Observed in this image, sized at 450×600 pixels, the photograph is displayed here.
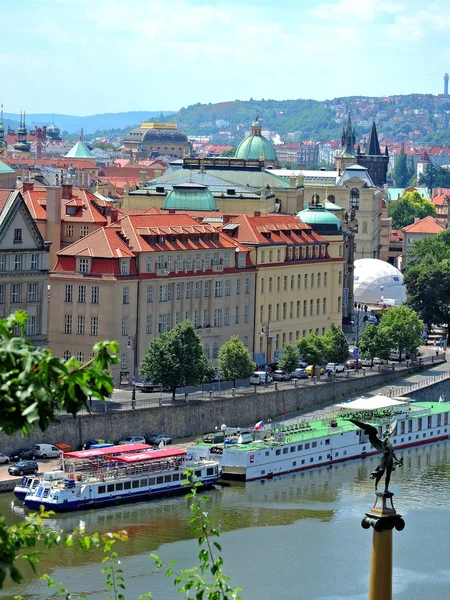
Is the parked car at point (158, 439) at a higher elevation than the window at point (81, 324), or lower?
lower

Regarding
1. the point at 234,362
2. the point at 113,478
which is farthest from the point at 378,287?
the point at 113,478

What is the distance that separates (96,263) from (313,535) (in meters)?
32.3

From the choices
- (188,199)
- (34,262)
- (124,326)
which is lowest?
(124,326)

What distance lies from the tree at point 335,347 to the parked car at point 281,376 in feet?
15.9

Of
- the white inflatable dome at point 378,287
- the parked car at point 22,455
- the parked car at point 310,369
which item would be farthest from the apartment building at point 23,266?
the white inflatable dome at point 378,287

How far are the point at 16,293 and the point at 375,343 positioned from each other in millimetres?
33999

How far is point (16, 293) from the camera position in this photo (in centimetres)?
8844

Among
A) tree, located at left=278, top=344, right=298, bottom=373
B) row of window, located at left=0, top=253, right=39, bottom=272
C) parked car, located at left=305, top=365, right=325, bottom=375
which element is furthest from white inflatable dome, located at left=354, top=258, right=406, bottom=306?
row of window, located at left=0, top=253, right=39, bottom=272

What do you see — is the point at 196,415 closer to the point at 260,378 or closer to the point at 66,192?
the point at 260,378

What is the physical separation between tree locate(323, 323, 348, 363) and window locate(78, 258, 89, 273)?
19498 millimetres

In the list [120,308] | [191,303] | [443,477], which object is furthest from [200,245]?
[443,477]

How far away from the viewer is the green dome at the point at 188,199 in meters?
121

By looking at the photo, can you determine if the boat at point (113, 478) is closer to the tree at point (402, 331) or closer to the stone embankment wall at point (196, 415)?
the stone embankment wall at point (196, 415)

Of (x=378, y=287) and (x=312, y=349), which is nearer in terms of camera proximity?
(x=312, y=349)
